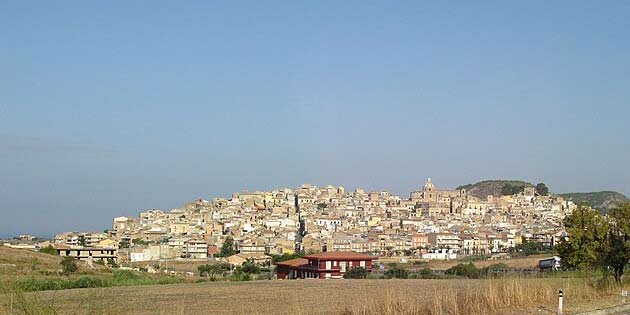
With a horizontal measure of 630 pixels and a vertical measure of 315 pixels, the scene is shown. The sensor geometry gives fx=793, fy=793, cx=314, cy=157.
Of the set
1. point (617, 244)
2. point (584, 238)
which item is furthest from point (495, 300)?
point (617, 244)

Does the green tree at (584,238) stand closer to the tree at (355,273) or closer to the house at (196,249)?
the tree at (355,273)

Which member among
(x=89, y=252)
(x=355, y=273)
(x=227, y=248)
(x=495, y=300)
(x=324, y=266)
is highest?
(x=495, y=300)

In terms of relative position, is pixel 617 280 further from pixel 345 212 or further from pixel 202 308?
pixel 345 212

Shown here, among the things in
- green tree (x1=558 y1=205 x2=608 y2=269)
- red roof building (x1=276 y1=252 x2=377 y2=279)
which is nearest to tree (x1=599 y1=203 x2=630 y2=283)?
green tree (x1=558 y1=205 x2=608 y2=269)

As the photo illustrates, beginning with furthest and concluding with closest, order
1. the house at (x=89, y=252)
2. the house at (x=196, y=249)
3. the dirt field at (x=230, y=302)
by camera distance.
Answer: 1. the house at (x=196, y=249)
2. the house at (x=89, y=252)
3. the dirt field at (x=230, y=302)

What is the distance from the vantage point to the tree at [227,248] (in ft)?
398

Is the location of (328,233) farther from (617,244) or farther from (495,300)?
(495,300)

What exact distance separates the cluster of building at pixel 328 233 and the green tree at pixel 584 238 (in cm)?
7939

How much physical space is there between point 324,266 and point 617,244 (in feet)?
133

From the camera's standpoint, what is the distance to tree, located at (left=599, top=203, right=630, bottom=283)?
70.3 ft

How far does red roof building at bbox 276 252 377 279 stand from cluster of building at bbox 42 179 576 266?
37788 mm

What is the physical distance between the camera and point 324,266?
200 feet

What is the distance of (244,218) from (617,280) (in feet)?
522

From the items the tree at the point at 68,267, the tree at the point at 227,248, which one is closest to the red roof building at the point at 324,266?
the tree at the point at 68,267
